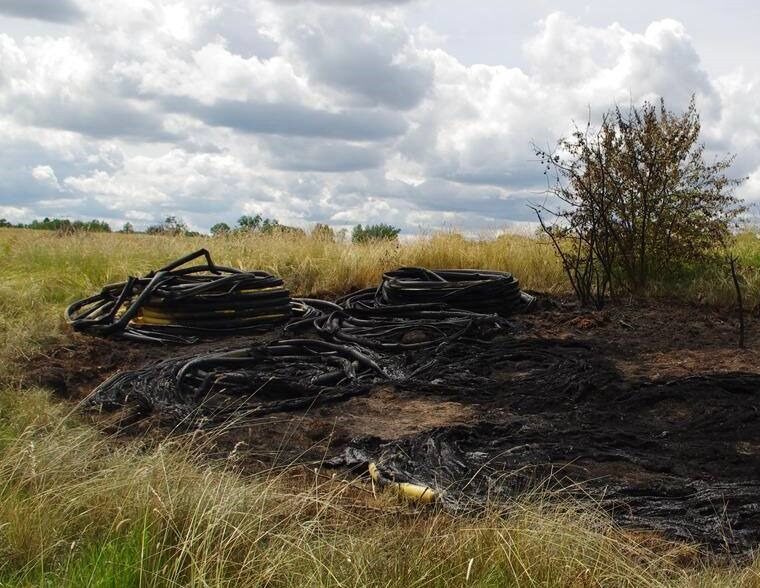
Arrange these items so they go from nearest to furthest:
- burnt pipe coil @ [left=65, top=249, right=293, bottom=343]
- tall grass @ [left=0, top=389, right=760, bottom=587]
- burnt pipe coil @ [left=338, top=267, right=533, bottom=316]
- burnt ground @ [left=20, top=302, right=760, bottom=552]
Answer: tall grass @ [left=0, top=389, right=760, bottom=587] → burnt ground @ [left=20, top=302, right=760, bottom=552] → burnt pipe coil @ [left=65, top=249, right=293, bottom=343] → burnt pipe coil @ [left=338, top=267, right=533, bottom=316]

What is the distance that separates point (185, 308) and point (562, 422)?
4201mm

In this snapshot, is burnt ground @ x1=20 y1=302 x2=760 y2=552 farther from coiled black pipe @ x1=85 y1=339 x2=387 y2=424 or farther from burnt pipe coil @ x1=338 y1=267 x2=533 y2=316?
burnt pipe coil @ x1=338 y1=267 x2=533 y2=316

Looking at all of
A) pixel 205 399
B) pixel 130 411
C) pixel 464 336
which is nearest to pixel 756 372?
pixel 464 336

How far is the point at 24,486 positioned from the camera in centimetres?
394

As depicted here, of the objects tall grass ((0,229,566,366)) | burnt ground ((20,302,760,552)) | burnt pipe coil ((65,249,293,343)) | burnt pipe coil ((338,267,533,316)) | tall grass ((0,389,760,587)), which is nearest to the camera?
tall grass ((0,389,760,587))

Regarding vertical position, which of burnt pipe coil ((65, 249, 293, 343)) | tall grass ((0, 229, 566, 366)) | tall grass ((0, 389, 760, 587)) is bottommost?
tall grass ((0, 389, 760, 587))

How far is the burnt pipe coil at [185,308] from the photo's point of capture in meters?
8.21

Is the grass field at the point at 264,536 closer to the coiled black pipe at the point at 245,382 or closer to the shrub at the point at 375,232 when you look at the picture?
the coiled black pipe at the point at 245,382

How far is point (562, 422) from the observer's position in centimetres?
561

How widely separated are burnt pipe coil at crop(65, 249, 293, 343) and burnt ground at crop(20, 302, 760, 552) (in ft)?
0.71

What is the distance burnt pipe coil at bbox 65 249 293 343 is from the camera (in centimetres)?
821

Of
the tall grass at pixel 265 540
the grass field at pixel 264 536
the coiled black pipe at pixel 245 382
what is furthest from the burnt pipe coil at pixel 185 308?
the tall grass at pixel 265 540

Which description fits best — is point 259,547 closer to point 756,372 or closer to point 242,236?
point 756,372

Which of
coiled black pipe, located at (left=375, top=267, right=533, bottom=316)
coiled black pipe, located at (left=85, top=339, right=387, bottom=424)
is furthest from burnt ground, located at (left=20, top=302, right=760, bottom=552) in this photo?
coiled black pipe, located at (left=375, top=267, right=533, bottom=316)
